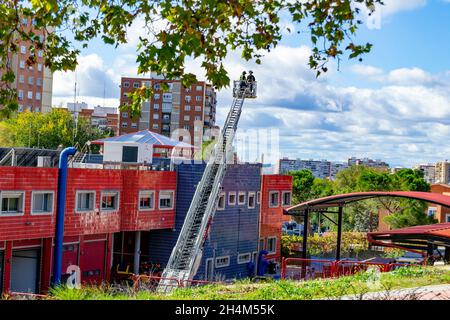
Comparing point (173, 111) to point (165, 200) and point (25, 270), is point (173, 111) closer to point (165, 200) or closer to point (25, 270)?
point (165, 200)

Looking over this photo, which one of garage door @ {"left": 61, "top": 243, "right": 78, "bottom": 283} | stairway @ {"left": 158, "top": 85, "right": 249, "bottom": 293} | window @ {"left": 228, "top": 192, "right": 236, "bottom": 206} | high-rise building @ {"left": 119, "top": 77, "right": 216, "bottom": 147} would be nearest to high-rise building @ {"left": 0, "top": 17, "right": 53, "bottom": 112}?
high-rise building @ {"left": 119, "top": 77, "right": 216, "bottom": 147}

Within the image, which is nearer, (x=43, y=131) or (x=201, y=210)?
(x=201, y=210)

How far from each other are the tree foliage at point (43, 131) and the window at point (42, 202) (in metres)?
54.7

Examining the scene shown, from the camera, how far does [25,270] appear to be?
28594mm

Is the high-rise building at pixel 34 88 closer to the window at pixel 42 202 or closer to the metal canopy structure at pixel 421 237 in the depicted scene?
the window at pixel 42 202

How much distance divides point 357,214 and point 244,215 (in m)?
33.5

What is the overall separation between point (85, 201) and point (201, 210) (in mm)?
5297

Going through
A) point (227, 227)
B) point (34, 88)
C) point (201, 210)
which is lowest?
point (227, 227)

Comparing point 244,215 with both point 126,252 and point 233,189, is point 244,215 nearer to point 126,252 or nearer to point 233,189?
point 233,189

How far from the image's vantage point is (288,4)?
1270cm

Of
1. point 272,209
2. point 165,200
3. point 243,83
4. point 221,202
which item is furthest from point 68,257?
point 272,209

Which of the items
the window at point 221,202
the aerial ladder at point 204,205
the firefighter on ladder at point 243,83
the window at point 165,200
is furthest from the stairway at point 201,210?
the window at point 165,200
